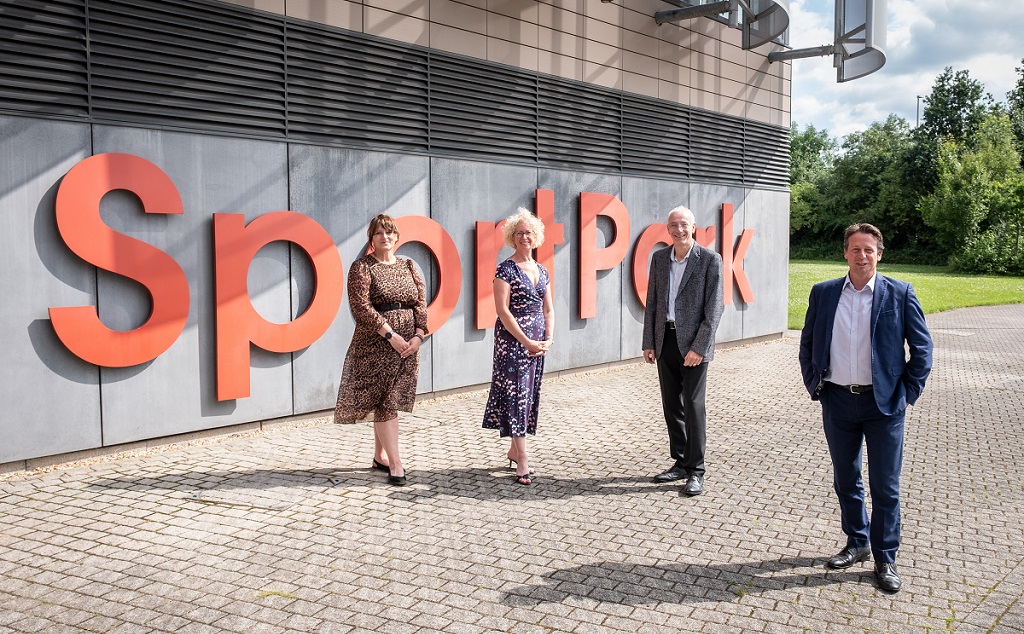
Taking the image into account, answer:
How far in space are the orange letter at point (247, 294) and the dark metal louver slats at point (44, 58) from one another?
1512mm

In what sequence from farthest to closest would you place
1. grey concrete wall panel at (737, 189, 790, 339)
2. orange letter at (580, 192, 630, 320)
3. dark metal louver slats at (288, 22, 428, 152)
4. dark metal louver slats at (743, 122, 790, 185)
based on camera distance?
1. grey concrete wall panel at (737, 189, 790, 339)
2. dark metal louver slats at (743, 122, 790, 185)
3. orange letter at (580, 192, 630, 320)
4. dark metal louver slats at (288, 22, 428, 152)

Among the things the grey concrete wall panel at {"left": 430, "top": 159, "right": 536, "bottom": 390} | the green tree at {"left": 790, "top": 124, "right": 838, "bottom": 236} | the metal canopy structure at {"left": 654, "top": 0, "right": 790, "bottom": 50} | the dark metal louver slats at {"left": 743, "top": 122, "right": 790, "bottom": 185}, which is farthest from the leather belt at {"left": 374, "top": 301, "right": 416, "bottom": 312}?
the green tree at {"left": 790, "top": 124, "right": 838, "bottom": 236}

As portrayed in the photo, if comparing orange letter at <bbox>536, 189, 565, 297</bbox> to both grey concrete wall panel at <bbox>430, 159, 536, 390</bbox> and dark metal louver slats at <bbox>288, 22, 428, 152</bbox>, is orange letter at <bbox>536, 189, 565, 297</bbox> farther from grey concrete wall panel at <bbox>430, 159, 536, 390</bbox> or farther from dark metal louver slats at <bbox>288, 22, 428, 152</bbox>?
dark metal louver slats at <bbox>288, 22, 428, 152</bbox>

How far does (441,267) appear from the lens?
9.92m

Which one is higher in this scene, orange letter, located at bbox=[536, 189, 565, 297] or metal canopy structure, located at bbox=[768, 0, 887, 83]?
metal canopy structure, located at bbox=[768, 0, 887, 83]

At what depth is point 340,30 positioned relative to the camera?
885 cm

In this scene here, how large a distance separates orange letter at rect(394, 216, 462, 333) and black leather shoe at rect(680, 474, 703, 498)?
4.14 meters

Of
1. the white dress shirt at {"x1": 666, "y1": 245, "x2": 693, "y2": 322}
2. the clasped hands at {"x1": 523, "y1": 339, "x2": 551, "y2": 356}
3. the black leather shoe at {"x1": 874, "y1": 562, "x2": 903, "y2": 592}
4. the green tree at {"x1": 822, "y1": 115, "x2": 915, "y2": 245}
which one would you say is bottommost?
the black leather shoe at {"x1": 874, "y1": 562, "x2": 903, "y2": 592}

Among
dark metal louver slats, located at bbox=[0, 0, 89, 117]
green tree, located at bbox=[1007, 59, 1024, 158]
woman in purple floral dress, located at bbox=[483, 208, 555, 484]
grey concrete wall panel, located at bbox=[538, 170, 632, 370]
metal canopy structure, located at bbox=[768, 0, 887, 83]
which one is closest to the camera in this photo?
woman in purple floral dress, located at bbox=[483, 208, 555, 484]

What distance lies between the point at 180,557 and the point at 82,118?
3862 mm

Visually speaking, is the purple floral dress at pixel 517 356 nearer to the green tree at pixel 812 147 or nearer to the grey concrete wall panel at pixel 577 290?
the grey concrete wall panel at pixel 577 290

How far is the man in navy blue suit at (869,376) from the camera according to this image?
4.56m

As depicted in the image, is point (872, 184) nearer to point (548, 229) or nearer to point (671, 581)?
point (548, 229)

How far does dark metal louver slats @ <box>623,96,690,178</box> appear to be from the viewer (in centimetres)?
1299
